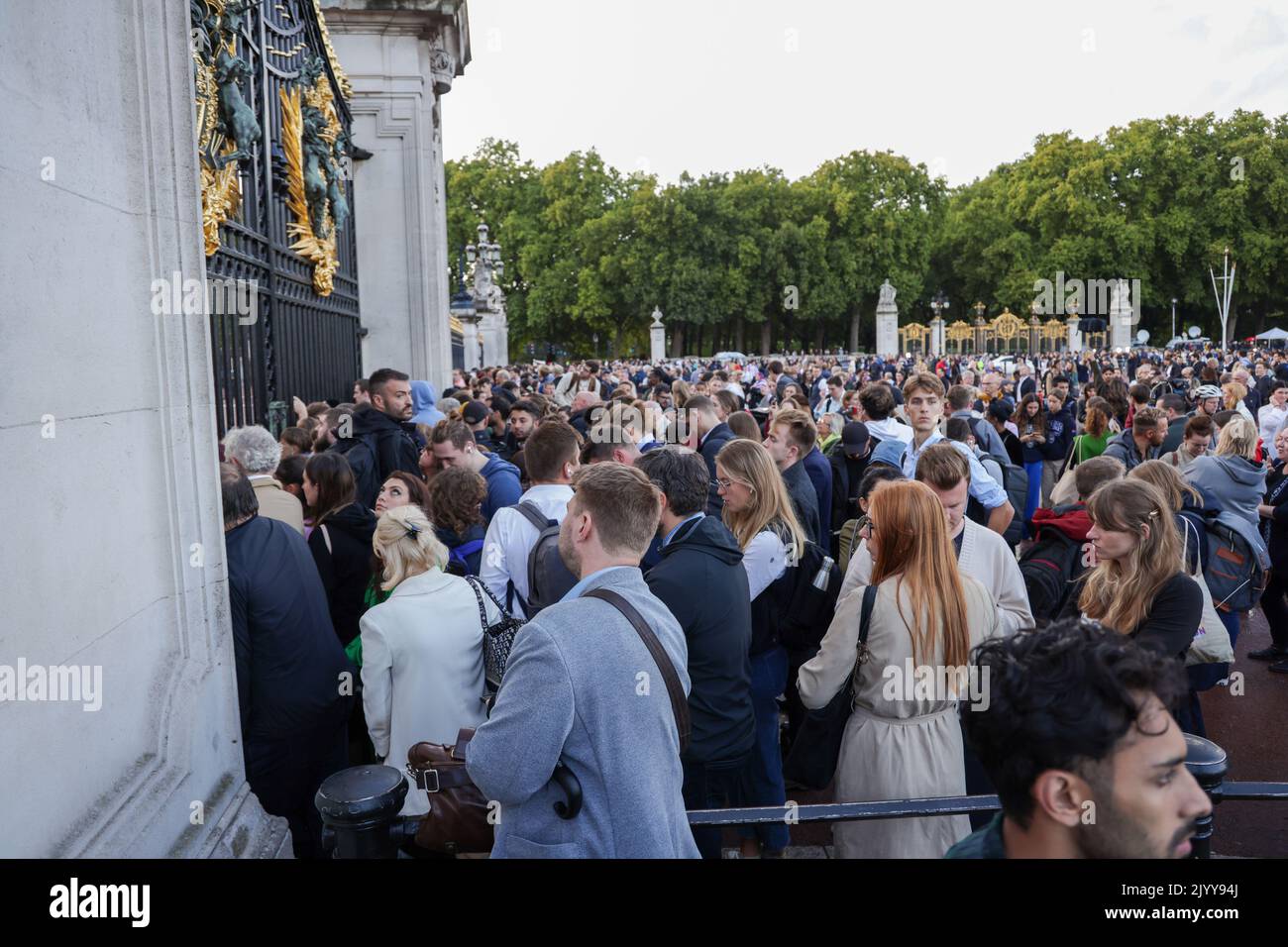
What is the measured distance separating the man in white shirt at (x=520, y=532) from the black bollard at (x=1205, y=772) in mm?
2549

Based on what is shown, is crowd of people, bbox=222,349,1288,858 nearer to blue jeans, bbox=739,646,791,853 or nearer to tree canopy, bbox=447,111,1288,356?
blue jeans, bbox=739,646,791,853

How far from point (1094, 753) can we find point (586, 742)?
1046 mm

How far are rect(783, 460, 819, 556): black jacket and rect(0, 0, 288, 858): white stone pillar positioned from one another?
3.55 m

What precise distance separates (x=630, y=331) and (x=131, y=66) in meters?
64.8

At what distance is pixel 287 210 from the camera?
9.07 m

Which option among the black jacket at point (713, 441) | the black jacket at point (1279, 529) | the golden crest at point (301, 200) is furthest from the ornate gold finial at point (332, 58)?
the black jacket at point (1279, 529)

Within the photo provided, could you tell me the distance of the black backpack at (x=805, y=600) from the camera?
4422 mm

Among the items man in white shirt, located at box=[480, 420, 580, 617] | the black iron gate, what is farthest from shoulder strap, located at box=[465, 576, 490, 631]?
the black iron gate

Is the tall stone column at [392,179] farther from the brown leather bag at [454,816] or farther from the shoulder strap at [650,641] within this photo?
the shoulder strap at [650,641]

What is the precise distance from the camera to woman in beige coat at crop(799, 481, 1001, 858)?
3.38m
